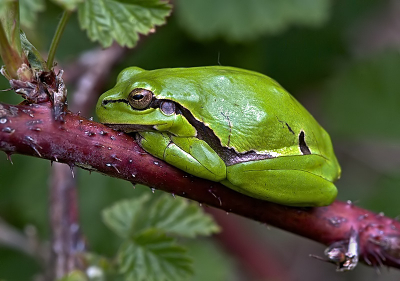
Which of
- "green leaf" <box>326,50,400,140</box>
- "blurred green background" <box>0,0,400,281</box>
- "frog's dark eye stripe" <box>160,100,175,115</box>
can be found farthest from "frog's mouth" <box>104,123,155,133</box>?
"green leaf" <box>326,50,400,140</box>

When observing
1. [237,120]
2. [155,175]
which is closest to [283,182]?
[237,120]

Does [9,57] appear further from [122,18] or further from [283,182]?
[283,182]

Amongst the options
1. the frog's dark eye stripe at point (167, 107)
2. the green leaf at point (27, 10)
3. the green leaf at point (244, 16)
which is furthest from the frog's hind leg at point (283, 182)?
the green leaf at point (244, 16)

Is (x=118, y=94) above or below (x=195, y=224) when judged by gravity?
above

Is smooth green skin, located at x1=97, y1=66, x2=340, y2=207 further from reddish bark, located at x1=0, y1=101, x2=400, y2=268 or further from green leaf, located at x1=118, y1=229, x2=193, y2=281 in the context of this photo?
green leaf, located at x1=118, y1=229, x2=193, y2=281

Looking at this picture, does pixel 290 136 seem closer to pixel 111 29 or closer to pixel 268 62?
pixel 111 29

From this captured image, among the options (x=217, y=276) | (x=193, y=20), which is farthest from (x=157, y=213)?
(x=193, y=20)

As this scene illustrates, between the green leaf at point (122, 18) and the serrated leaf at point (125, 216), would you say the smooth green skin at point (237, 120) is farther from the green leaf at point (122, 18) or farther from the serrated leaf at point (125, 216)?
the serrated leaf at point (125, 216)
